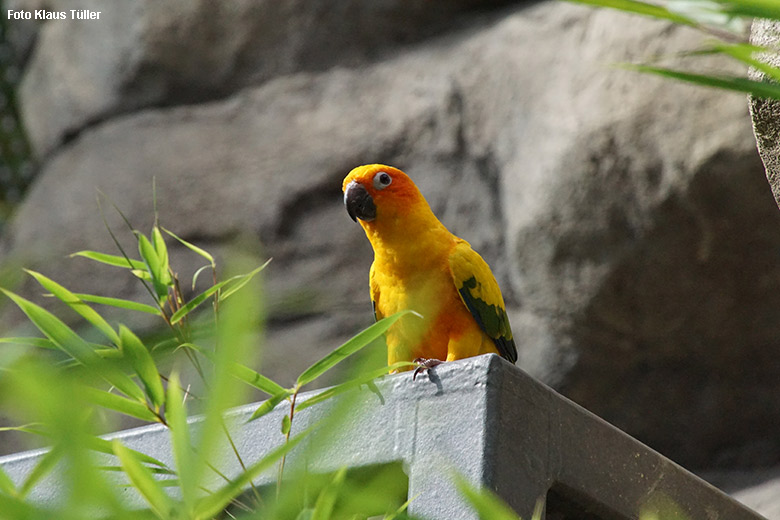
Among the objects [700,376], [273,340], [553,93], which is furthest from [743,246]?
[273,340]

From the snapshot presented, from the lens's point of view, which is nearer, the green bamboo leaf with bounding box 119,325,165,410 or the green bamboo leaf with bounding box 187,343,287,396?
the green bamboo leaf with bounding box 119,325,165,410

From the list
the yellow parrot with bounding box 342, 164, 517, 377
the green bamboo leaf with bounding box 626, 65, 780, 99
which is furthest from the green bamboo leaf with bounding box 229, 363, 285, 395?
the yellow parrot with bounding box 342, 164, 517, 377

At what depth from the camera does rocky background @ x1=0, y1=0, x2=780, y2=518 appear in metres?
3.10

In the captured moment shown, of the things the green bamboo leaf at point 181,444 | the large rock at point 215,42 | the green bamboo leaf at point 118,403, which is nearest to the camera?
the green bamboo leaf at point 181,444

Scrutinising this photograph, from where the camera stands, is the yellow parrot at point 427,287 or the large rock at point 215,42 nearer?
the yellow parrot at point 427,287

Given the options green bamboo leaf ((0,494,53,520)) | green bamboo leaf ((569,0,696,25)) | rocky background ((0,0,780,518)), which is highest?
green bamboo leaf ((569,0,696,25))

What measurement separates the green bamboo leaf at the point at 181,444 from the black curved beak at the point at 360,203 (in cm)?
141

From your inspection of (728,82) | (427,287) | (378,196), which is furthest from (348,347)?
(378,196)

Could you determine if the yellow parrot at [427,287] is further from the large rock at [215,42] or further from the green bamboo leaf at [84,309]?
the large rock at [215,42]

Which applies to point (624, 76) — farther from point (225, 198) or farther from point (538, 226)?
point (225, 198)

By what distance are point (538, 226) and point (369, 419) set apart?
2.07 metres

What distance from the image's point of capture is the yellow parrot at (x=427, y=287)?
6.38 feet

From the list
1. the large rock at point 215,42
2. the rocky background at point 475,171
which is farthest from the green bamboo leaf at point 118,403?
the large rock at point 215,42

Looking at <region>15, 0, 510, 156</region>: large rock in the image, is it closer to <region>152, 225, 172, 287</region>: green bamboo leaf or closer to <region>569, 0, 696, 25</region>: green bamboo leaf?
<region>152, 225, 172, 287</region>: green bamboo leaf
